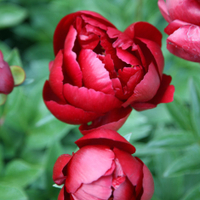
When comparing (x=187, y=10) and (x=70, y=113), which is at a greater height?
(x=187, y=10)

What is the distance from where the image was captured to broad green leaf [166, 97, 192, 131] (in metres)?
1.18

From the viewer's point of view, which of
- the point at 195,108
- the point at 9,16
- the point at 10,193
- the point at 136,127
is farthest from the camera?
the point at 9,16

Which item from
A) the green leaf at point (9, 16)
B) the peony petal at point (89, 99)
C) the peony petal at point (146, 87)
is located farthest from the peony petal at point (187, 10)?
the green leaf at point (9, 16)

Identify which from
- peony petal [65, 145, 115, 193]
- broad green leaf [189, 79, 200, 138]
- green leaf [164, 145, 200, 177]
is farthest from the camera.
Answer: broad green leaf [189, 79, 200, 138]

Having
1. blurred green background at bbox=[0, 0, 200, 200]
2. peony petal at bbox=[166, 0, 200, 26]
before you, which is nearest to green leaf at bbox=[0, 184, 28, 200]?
blurred green background at bbox=[0, 0, 200, 200]

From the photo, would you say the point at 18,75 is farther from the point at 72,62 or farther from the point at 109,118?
the point at 109,118

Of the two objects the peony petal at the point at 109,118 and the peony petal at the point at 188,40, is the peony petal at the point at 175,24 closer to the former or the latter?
the peony petal at the point at 188,40

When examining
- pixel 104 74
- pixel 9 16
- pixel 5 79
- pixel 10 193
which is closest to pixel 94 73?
pixel 104 74

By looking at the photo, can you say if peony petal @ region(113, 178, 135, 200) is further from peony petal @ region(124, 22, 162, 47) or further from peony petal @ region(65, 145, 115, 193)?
peony petal @ region(124, 22, 162, 47)

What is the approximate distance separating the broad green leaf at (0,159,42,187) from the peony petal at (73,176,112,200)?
0.40 metres

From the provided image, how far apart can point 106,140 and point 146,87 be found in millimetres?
168

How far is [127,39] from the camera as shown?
0.74 m

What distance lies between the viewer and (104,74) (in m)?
0.72

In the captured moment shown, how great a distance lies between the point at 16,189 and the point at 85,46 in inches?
19.0
